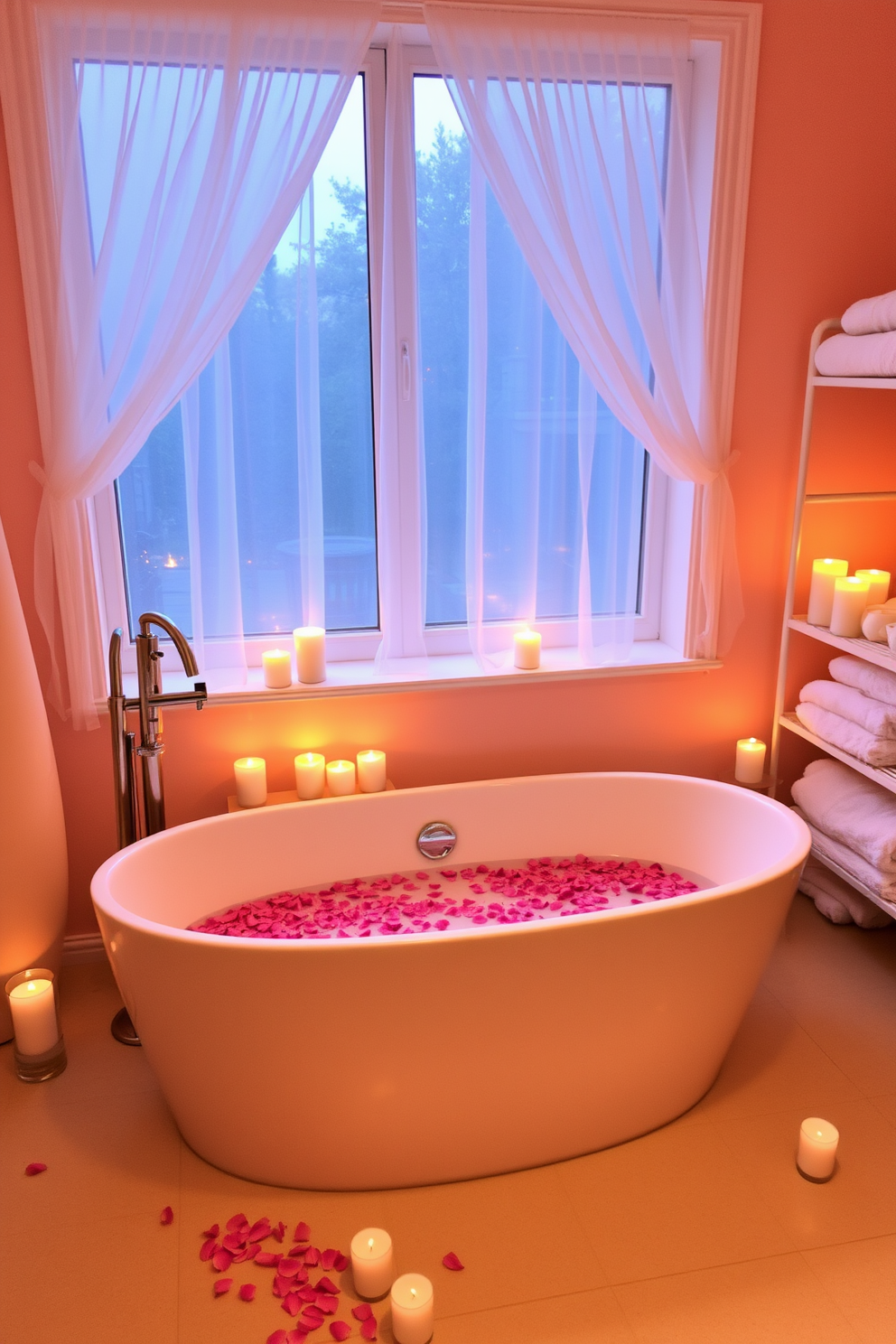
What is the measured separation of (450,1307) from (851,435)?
221cm

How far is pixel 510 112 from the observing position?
2.26m

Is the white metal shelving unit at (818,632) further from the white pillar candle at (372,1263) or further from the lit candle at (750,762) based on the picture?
the white pillar candle at (372,1263)

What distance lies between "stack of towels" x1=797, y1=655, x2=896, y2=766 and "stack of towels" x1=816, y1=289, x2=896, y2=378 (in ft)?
2.31

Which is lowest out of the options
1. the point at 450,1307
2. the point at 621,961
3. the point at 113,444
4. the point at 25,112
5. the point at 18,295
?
the point at 450,1307

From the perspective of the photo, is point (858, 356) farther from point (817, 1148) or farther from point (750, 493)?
point (817, 1148)

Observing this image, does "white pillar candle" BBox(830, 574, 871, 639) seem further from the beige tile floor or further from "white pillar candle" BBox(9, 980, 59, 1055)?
"white pillar candle" BBox(9, 980, 59, 1055)

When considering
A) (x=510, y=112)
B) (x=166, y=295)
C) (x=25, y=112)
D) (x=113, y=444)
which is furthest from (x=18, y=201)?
(x=510, y=112)

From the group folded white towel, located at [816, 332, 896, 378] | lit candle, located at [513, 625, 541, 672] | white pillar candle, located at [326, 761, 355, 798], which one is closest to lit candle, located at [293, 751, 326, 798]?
white pillar candle, located at [326, 761, 355, 798]

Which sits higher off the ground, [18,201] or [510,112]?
[510,112]

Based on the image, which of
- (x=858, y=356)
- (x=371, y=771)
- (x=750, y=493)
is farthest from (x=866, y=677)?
(x=371, y=771)

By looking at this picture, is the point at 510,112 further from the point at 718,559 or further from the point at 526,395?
the point at 718,559

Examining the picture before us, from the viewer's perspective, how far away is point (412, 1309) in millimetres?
1531

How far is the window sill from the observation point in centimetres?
249

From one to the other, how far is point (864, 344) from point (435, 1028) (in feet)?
5.64
